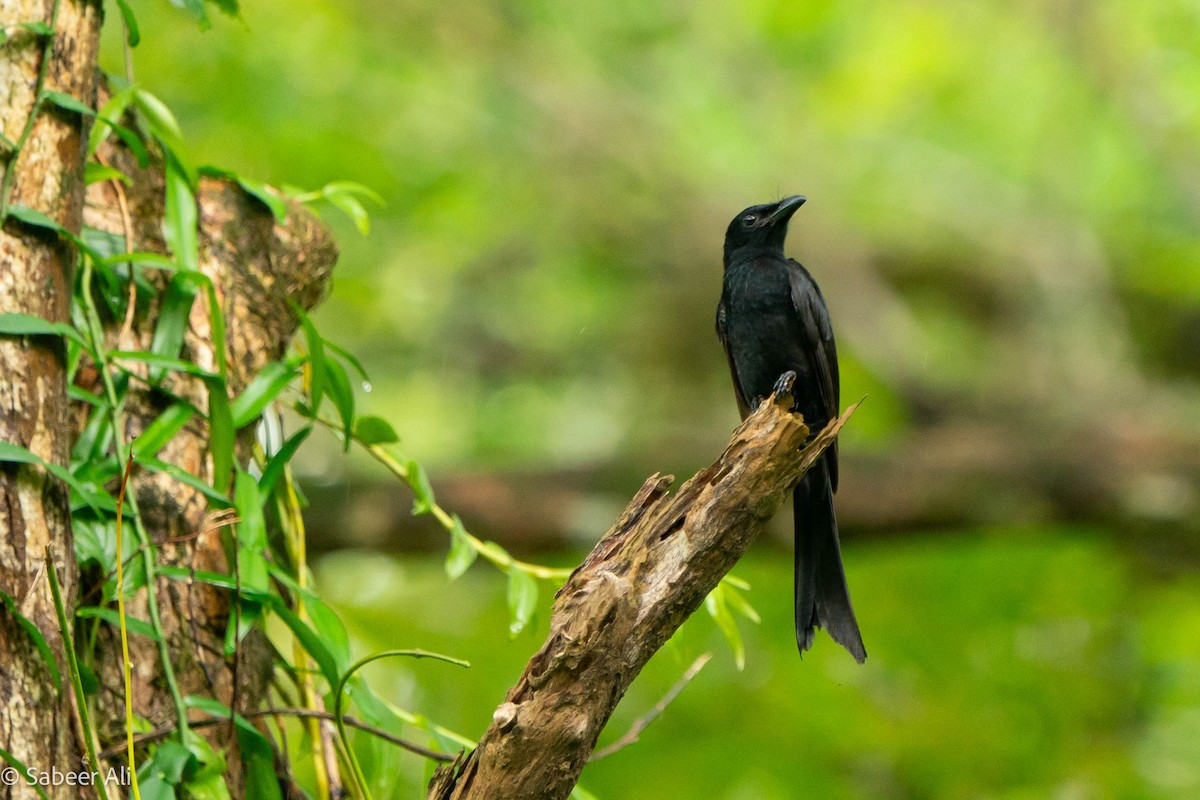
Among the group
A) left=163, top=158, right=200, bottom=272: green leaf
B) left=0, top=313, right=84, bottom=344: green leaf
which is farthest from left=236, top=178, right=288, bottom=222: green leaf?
left=0, top=313, right=84, bottom=344: green leaf

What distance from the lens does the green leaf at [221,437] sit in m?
2.08

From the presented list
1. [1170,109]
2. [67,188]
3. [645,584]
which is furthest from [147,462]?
[1170,109]

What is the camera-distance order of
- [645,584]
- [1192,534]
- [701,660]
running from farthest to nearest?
1. [1192,534]
2. [701,660]
3. [645,584]

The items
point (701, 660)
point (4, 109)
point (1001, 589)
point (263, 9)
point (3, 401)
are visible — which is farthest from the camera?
point (263, 9)

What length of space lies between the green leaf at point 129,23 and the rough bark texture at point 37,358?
0.09 m

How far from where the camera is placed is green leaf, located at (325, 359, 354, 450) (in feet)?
7.47

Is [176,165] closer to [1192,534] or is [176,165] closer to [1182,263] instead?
[1192,534]

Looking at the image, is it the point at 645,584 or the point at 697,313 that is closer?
the point at 645,584

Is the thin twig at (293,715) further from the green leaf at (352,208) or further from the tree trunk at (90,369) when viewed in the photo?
the green leaf at (352,208)

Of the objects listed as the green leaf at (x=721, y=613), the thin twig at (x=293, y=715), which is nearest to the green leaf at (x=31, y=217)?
the thin twig at (x=293, y=715)

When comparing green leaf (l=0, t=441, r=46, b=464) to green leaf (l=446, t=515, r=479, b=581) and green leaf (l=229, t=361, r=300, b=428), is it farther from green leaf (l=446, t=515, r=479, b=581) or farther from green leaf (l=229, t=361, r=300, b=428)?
green leaf (l=446, t=515, r=479, b=581)

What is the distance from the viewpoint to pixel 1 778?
1632 mm

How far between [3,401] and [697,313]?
716cm

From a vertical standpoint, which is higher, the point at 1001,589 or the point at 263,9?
the point at 263,9
